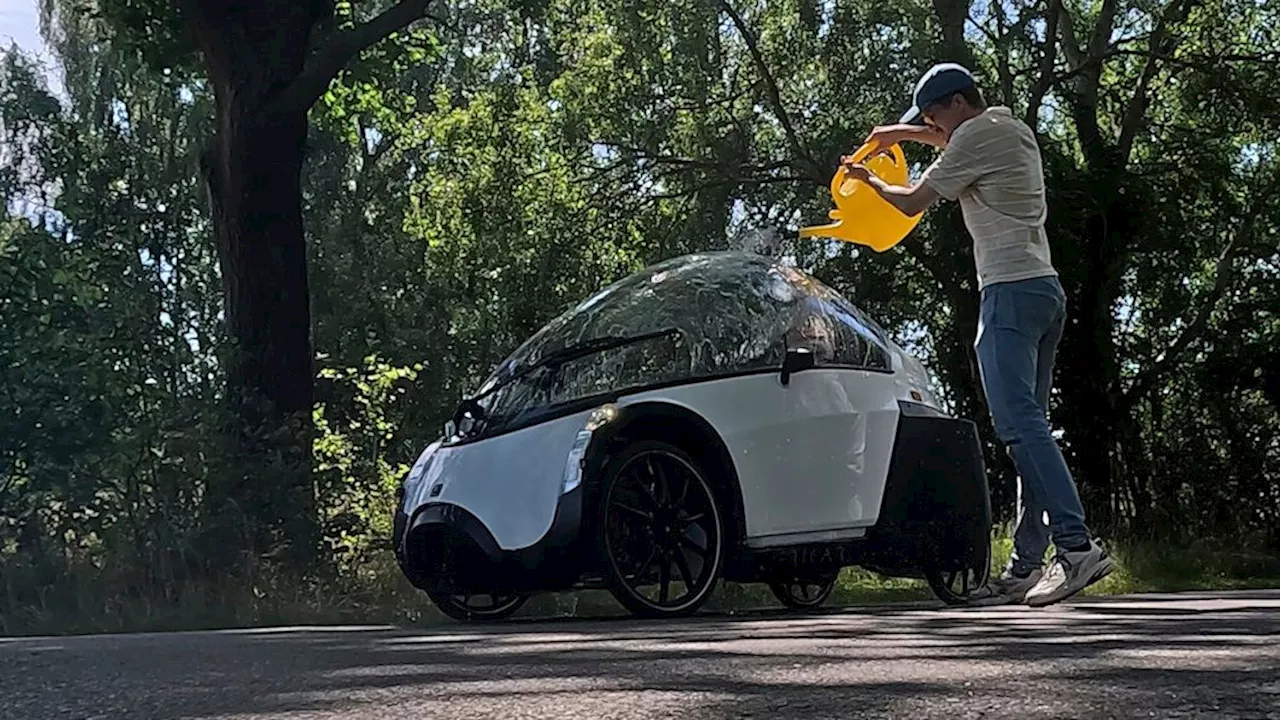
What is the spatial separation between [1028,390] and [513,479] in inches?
77.0

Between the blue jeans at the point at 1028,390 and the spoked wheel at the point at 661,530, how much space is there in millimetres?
1204

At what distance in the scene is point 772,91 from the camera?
19094mm

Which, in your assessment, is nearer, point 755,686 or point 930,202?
point 755,686

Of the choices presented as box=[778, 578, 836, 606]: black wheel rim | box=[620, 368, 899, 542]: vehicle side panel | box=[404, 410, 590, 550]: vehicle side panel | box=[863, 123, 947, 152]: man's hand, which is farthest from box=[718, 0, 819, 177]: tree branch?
box=[404, 410, 590, 550]: vehicle side panel

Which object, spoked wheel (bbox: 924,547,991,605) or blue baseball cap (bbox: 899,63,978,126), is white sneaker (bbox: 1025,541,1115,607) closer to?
spoked wheel (bbox: 924,547,991,605)

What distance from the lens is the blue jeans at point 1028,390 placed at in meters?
6.09

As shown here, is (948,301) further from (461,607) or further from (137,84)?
(137,84)

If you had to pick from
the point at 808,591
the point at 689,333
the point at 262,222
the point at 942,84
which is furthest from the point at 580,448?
the point at 262,222

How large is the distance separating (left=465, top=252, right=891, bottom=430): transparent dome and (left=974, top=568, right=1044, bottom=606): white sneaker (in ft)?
3.96

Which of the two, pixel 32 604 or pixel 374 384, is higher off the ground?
pixel 374 384

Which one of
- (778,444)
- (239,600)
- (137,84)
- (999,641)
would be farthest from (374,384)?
(137,84)

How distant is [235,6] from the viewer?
1190cm

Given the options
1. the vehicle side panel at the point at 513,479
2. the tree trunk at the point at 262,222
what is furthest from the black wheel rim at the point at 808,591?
the tree trunk at the point at 262,222

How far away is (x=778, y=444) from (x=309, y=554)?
4256 millimetres
